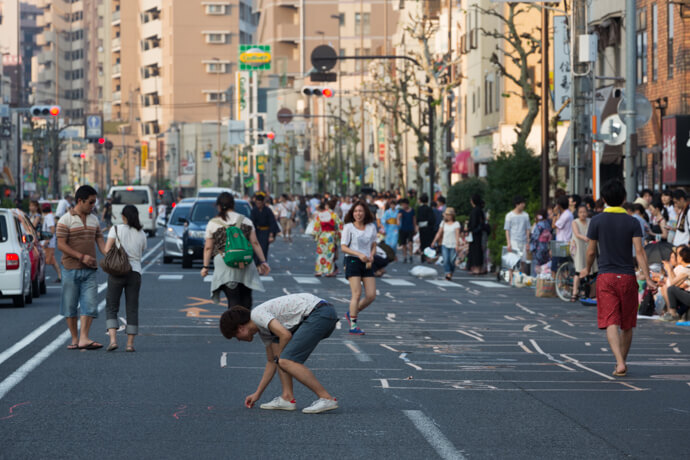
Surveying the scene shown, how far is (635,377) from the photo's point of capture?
12.6 metres

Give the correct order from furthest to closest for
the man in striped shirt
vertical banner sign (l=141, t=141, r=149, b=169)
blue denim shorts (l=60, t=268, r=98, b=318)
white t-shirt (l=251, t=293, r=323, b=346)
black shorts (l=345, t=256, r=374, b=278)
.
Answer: vertical banner sign (l=141, t=141, r=149, b=169), black shorts (l=345, t=256, r=374, b=278), blue denim shorts (l=60, t=268, r=98, b=318), the man in striped shirt, white t-shirt (l=251, t=293, r=323, b=346)

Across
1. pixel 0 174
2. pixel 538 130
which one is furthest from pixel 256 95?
pixel 538 130

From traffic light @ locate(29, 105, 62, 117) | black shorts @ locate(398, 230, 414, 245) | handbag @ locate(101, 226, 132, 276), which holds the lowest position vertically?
black shorts @ locate(398, 230, 414, 245)

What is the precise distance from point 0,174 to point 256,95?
63.5 m

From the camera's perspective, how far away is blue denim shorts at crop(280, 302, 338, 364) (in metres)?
9.59

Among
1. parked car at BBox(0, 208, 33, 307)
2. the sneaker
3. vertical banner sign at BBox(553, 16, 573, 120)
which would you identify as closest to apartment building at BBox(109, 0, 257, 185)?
vertical banner sign at BBox(553, 16, 573, 120)

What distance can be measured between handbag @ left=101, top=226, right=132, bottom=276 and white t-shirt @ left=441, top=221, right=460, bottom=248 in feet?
50.4

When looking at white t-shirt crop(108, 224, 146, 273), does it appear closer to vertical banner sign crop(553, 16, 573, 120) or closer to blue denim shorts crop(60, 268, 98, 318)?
blue denim shorts crop(60, 268, 98, 318)

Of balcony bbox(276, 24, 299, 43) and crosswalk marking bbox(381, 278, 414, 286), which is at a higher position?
balcony bbox(276, 24, 299, 43)

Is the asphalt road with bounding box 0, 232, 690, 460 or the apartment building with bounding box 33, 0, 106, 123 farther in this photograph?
the apartment building with bounding box 33, 0, 106, 123

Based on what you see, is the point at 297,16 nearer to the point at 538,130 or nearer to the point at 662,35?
the point at 538,130

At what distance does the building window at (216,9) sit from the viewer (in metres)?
154

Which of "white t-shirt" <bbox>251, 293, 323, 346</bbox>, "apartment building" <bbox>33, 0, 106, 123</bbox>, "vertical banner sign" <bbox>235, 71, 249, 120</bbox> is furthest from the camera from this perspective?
"apartment building" <bbox>33, 0, 106, 123</bbox>

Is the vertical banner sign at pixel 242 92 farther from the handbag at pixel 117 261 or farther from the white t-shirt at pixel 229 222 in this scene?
the handbag at pixel 117 261
